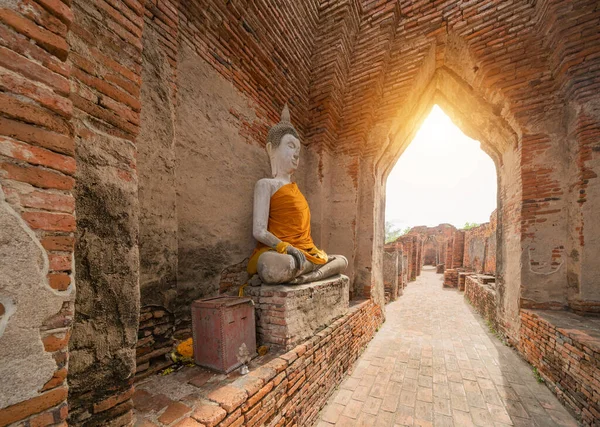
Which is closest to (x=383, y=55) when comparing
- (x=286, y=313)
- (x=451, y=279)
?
(x=286, y=313)

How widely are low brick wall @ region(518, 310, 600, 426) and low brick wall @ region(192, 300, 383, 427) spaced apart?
2.54 meters

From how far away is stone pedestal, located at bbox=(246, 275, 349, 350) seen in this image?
2.43 meters

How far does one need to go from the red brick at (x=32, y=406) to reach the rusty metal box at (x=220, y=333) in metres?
1.16

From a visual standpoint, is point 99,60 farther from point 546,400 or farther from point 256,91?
point 546,400

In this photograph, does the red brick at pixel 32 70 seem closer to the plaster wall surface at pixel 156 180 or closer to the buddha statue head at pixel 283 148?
the plaster wall surface at pixel 156 180

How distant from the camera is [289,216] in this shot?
125 inches

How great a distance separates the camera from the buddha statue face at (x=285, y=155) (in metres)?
3.40

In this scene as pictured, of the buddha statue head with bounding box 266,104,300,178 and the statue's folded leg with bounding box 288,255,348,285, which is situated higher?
the buddha statue head with bounding box 266,104,300,178

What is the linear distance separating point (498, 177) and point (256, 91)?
5.73m

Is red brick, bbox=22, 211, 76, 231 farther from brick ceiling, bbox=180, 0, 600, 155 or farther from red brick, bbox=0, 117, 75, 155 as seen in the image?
brick ceiling, bbox=180, 0, 600, 155

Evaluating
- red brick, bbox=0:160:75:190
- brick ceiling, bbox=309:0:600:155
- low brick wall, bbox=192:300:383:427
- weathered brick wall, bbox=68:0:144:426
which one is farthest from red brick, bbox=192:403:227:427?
→ brick ceiling, bbox=309:0:600:155

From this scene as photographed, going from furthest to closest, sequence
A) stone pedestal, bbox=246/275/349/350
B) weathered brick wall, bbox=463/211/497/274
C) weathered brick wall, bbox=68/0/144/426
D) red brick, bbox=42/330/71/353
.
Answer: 1. weathered brick wall, bbox=463/211/497/274
2. stone pedestal, bbox=246/275/349/350
3. weathered brick wall, bbox=68/0/144/426
4. red brick, bbox=42/330/71/353

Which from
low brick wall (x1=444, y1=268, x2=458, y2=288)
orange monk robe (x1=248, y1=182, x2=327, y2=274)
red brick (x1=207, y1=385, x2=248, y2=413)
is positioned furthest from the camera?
low brick wall (x1=444, y1=268, x2=458, y2=288)

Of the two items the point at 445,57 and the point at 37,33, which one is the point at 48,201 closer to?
the point at 37,33
